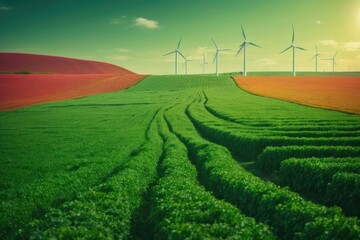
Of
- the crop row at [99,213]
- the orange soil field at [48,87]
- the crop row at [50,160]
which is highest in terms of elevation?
the orange soil field at [48,87]

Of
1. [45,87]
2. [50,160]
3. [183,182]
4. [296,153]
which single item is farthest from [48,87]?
[183,182]

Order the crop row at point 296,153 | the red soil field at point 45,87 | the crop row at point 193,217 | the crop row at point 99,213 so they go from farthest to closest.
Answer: the red soil field at point 45,87, the crop row at point 296,153, the crop row at point 99,213, the crop row at point 193,217

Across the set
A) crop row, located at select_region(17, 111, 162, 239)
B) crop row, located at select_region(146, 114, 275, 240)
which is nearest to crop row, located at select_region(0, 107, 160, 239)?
crop row, located at select_region(17, 111, 162, 239)

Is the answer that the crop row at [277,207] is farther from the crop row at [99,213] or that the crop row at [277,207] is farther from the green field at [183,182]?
the crop row at [99,213]

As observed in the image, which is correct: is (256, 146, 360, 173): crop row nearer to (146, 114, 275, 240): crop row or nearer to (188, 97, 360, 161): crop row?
(188, 97, 360, 161): crop row

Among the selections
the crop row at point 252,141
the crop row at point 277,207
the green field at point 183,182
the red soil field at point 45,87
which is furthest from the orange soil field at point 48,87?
the crop row at point 277,207

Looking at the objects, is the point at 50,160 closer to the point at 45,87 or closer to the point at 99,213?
the point at 99,213
